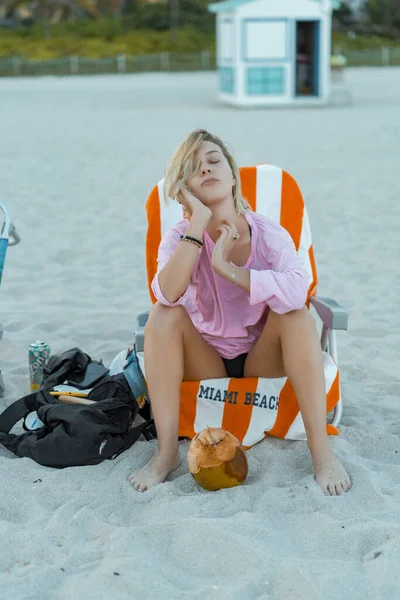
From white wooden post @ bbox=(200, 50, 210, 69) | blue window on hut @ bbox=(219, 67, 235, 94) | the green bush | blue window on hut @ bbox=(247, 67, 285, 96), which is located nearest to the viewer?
blue window on hut @ bbox=(247, 67, 285, 96)

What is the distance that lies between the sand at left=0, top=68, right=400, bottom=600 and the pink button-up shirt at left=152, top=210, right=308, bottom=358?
0.44 metres

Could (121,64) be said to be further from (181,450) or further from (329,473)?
(329,473)

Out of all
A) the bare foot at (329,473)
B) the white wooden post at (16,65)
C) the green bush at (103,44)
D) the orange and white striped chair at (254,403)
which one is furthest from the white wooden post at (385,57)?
the bare foot at (329,473)

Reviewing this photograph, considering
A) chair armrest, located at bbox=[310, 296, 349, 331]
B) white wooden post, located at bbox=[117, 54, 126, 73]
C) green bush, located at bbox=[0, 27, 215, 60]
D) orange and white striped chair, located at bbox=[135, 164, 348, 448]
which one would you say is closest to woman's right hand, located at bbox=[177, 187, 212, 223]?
orange and white striped chair, located at bbox=[135, 164, 348, 448]

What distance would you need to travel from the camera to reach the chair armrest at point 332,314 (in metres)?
3.12

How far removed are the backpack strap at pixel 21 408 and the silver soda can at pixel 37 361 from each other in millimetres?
445

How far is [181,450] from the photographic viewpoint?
305cm

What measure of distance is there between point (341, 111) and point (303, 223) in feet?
45.4

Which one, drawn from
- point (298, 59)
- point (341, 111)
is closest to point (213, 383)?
point (341, 111)

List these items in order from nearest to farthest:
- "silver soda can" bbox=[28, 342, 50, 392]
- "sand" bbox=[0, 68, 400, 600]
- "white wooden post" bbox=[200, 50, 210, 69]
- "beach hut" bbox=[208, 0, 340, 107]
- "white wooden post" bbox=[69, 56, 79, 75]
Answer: "sand" bbox=[0, 68, 400, 600] → "silver soda can" bbox=[28, 342, 50, 392] → "beach hut" bbox=[208, 0, 340, 107] → "white wooden post" bbox=[69, 56, 79, 75] → "white wooden post" bbox=[200, 50, 210, 69]

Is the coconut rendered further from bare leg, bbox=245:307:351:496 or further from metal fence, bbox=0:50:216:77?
metal fence, bbox=0:50:216:77

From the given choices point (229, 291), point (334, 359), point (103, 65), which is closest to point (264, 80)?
point (103, 65)

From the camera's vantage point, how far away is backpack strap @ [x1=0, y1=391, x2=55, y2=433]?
310cm

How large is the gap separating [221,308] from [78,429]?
0.65 meters
